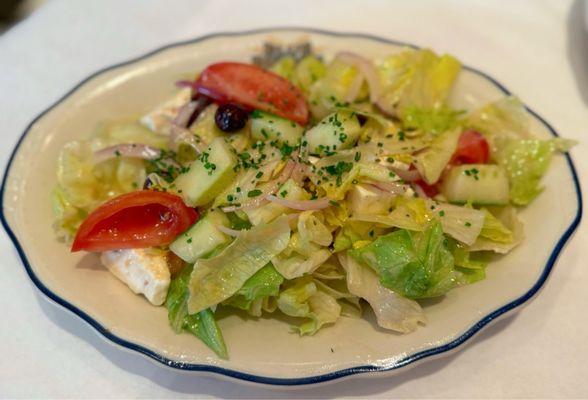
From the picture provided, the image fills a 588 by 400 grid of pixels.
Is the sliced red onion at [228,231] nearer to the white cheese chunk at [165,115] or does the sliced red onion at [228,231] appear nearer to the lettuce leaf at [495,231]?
the white cheese chunk at [165,115]

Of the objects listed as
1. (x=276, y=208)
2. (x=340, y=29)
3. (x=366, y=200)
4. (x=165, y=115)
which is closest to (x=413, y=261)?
(x=366, y=200)

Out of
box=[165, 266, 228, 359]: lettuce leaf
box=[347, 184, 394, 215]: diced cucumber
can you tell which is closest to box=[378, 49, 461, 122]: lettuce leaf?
box=[347, 184, 394, 215]: diced cucumber

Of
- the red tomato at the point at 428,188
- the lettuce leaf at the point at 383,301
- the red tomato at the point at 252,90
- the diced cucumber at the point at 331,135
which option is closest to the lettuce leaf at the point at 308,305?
the lettuce leaf at the point at 383,301

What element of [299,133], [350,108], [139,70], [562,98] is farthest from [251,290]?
[562,98]

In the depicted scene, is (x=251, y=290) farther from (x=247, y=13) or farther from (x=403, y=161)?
(x=247, y=13)

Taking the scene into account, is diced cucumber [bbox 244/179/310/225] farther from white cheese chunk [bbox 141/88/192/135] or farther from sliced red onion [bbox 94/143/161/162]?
white cheese chunk [bbox 141/88/192/135]

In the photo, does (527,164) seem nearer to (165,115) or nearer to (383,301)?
(383,301)
